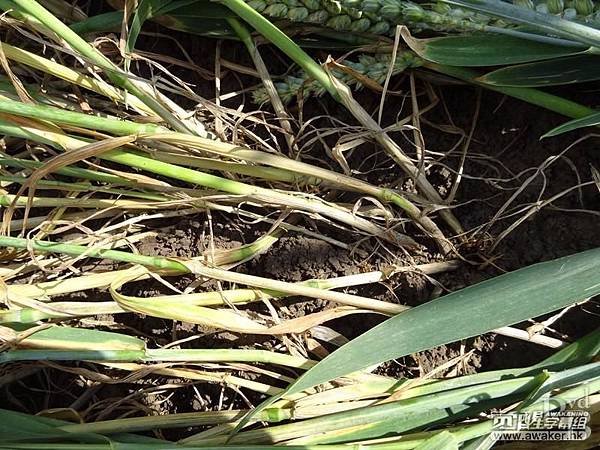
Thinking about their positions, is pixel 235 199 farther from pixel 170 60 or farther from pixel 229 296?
pixel 170 60

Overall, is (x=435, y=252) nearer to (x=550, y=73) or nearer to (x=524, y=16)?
(x=550, y=73)

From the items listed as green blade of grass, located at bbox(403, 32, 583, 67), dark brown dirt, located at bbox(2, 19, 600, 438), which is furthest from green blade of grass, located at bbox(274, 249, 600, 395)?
green blade of grass, located at bbox(403, 32, 583, 67)

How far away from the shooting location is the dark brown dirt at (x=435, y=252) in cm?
112

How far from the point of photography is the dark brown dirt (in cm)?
112

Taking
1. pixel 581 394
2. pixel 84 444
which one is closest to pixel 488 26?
pixel 581 394

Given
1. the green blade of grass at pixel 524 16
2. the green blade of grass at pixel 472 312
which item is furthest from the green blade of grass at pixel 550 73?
the green blade of grass at pixel 472 312

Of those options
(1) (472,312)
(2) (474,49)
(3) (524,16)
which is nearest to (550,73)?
(2) (474,49)

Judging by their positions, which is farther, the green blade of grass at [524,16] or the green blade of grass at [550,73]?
the green blade of grass at [550,73]

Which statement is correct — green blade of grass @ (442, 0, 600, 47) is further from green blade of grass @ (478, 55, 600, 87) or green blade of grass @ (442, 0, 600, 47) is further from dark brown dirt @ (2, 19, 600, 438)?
dark brown dirt @ (2, 19, 600, 438)

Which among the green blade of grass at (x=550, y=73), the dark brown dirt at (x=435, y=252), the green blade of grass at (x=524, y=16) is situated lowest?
the dark brown dirt at (x=435, y=252)

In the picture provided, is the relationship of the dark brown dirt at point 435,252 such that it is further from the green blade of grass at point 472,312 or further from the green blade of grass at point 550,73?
the green blade of grass at point 472,312

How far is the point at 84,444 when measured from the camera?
941mm

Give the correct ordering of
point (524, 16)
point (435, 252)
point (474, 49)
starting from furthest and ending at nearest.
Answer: point (435, 252) < point (474, 49) < point (524, 16)

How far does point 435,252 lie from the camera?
1.15m
